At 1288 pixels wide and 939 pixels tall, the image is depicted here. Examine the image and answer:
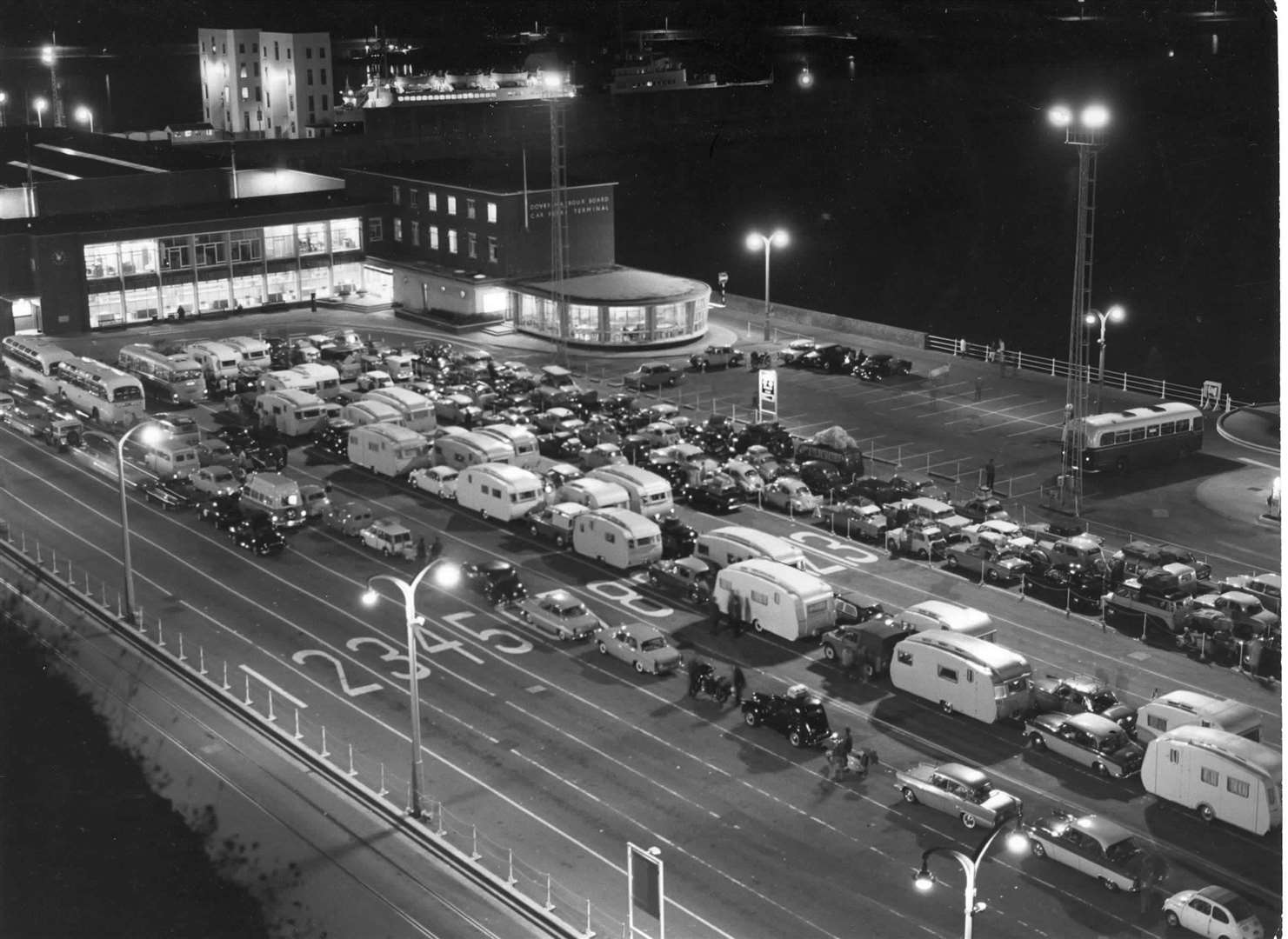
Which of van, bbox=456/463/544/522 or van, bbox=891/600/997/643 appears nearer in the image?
van, bbox=891/600/997/643

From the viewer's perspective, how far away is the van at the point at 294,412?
58469mm

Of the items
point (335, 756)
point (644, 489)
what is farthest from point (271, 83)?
point (335, 756)

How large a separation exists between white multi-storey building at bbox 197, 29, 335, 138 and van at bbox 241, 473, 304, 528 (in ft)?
330

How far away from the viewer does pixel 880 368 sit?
66812 mm

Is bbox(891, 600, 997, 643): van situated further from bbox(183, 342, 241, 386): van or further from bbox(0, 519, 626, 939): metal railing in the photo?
bbox(183, 342, 241, 386): van

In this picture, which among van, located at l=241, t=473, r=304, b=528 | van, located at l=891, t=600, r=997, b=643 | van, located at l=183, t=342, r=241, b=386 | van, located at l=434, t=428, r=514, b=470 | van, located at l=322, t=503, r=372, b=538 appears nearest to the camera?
van, located at l=891, t=600, r=997, b=643

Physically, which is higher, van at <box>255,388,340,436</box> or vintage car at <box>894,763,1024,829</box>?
van at <box>255,388,340,436</box>

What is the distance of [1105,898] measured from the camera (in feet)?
89.5

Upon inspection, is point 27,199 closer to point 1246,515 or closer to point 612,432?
point 612,432

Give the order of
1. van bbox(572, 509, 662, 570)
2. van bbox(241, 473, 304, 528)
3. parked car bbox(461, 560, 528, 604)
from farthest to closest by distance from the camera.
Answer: van bbox(241, 473, 304, 528) → van bbox(572, 509, 662, 570) → parked car bbox(461, 560, 528, 604)

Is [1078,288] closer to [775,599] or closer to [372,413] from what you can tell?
[775,599]

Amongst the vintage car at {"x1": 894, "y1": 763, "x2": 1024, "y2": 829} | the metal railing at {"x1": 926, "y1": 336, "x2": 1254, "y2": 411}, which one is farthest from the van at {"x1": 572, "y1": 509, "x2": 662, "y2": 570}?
the metal railing at {"x1": 926, "y1": 336, "x2": 1254, "y2": 411}

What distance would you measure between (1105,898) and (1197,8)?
187195mm

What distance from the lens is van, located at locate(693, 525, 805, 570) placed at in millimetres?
42562
